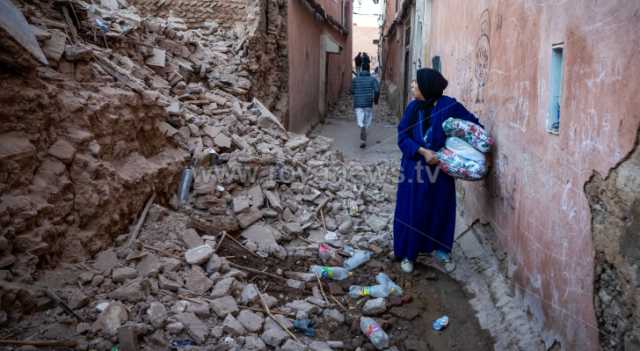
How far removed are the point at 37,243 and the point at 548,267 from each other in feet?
9.65

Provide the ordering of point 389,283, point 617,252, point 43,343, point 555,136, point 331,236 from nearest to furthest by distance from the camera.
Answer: point 617,252 → point 43,343 → point 555,136 → point 389,283 → point 331,236

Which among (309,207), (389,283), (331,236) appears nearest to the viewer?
(389,283)

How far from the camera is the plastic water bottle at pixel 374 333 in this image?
3.25 metres

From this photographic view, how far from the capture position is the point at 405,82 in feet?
47.9

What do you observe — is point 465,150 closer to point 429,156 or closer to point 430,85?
point 429,156

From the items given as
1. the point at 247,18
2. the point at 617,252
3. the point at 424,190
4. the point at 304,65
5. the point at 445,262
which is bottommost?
the point at 445,262

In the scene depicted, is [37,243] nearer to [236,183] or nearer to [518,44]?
[236,183]

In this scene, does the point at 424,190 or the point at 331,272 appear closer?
the point at 424,190

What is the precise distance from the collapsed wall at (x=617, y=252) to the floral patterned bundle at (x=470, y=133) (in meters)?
1.60

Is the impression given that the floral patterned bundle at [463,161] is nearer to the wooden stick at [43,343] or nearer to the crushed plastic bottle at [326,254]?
the crushed plastic bottle at [326,254]

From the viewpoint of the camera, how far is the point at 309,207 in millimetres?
5629

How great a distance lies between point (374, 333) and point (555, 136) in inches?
66.2

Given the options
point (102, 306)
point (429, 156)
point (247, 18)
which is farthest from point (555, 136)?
point (247, 18)

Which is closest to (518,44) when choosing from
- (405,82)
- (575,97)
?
(575,97)
